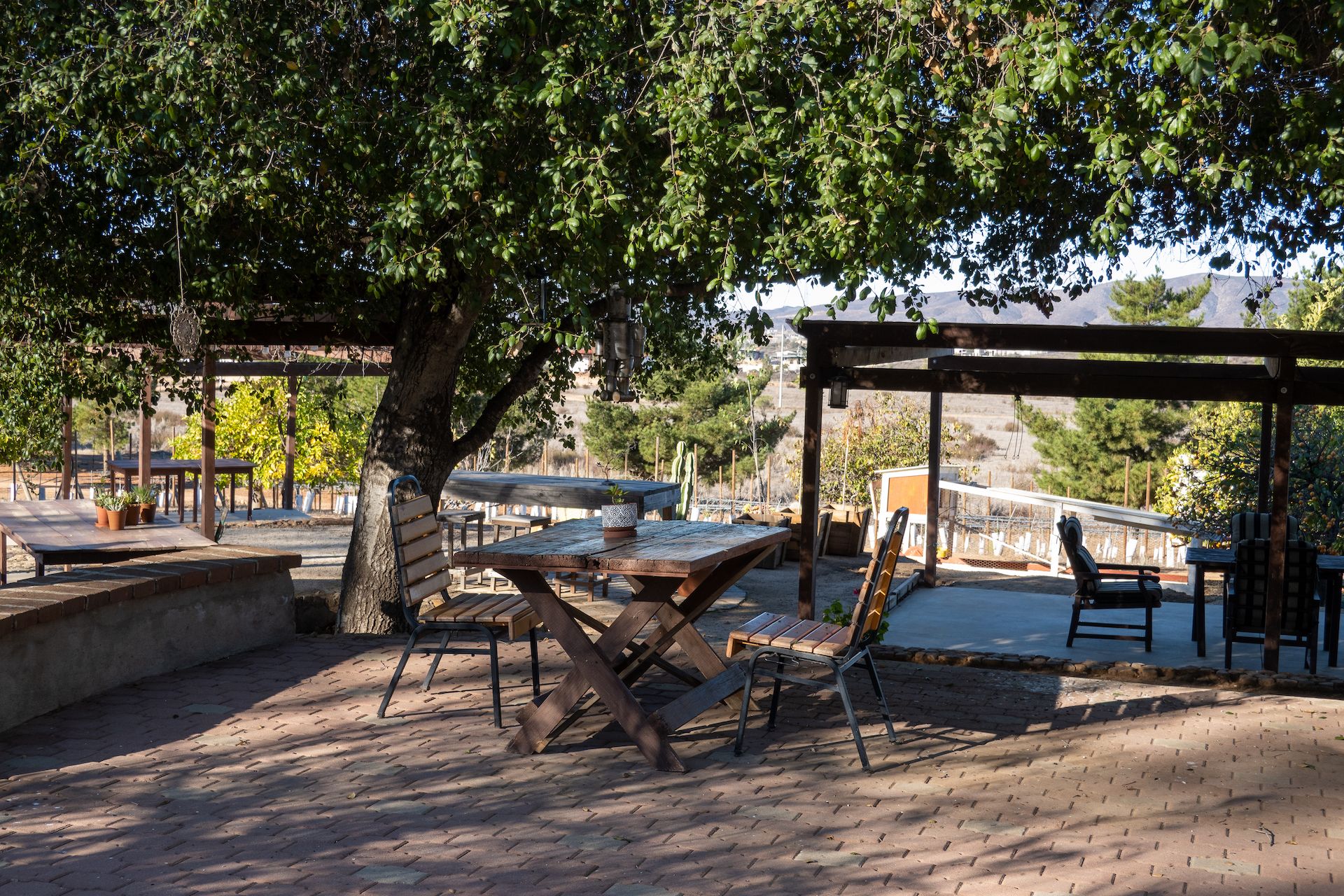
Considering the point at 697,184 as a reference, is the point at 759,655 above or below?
below

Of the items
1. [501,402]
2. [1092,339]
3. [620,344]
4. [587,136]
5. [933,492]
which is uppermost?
[587,136]

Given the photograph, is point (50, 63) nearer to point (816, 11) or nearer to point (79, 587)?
point (79, 587)

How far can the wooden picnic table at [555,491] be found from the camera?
11180mm

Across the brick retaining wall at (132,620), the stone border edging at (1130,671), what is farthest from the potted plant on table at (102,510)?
the stone border edging at (1130,671)

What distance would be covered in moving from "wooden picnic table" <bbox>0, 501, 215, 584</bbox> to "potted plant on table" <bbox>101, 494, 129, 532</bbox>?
72mm

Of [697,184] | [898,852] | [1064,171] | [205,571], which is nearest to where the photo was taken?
[898,852]

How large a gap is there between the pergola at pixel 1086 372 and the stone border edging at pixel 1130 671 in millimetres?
233

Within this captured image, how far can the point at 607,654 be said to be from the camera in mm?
4602

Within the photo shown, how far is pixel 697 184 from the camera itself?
4719 millimetres

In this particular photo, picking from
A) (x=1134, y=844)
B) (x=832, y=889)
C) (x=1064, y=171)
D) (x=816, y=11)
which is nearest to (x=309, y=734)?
(x=832, y=889)

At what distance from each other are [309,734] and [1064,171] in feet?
17.2

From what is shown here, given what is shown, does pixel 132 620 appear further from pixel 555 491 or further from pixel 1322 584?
pixel 1322 584

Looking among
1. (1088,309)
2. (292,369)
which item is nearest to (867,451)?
(292,369)

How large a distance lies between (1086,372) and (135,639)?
590 centimetres
